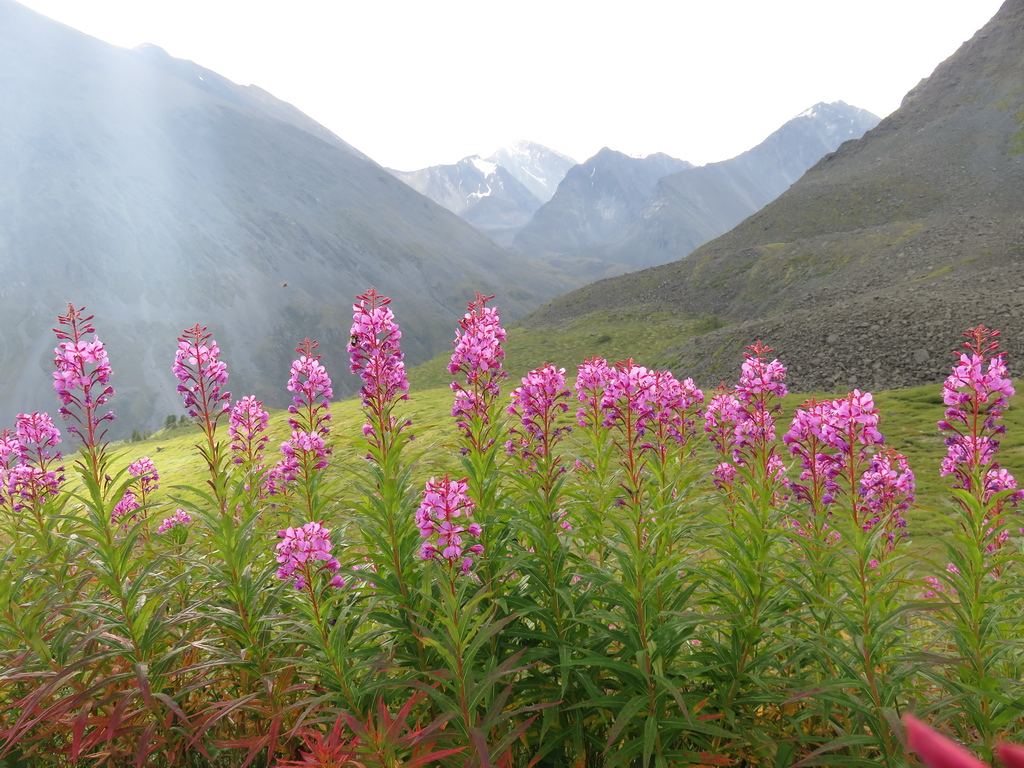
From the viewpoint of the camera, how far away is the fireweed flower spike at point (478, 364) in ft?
15.6

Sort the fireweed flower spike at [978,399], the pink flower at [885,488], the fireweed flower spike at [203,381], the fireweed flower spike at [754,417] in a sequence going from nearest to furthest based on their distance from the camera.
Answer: the fireweed flower spike at [978,399] → the fireweed flower spike at [754,417] → the fireweed flower spike at [203,381] → the pink flower at [885,488]

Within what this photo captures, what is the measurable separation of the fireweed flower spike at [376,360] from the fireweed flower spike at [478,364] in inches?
20.5

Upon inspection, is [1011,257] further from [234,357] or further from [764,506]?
[234,357]

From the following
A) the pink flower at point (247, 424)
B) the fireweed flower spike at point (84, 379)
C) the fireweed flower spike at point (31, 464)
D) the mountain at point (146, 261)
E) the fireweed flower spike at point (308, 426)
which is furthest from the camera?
the mountain at point (146, 261)

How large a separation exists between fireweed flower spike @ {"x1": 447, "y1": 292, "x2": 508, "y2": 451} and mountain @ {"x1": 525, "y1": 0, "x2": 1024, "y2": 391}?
25336 mm

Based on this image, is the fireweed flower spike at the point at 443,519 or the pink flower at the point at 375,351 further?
the pink flower at the point at 375,351

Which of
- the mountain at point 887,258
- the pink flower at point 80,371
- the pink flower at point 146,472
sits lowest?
the pink flower at point 146,472

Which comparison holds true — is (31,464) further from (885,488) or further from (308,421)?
(885,488)

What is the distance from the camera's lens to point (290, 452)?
5902mm

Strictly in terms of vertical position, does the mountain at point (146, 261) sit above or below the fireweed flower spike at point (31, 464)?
above

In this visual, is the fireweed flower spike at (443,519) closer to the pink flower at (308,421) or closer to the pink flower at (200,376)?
the pink flower at (308,421)

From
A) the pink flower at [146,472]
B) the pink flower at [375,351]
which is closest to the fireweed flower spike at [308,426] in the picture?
the pink flower at [375,351]

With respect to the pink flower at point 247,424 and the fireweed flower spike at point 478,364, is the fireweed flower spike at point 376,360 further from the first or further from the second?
the pink flower at point 247,424

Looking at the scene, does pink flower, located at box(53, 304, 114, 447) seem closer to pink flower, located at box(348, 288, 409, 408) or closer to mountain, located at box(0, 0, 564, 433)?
pink flower, located at box(348, 288, 409, 408)
